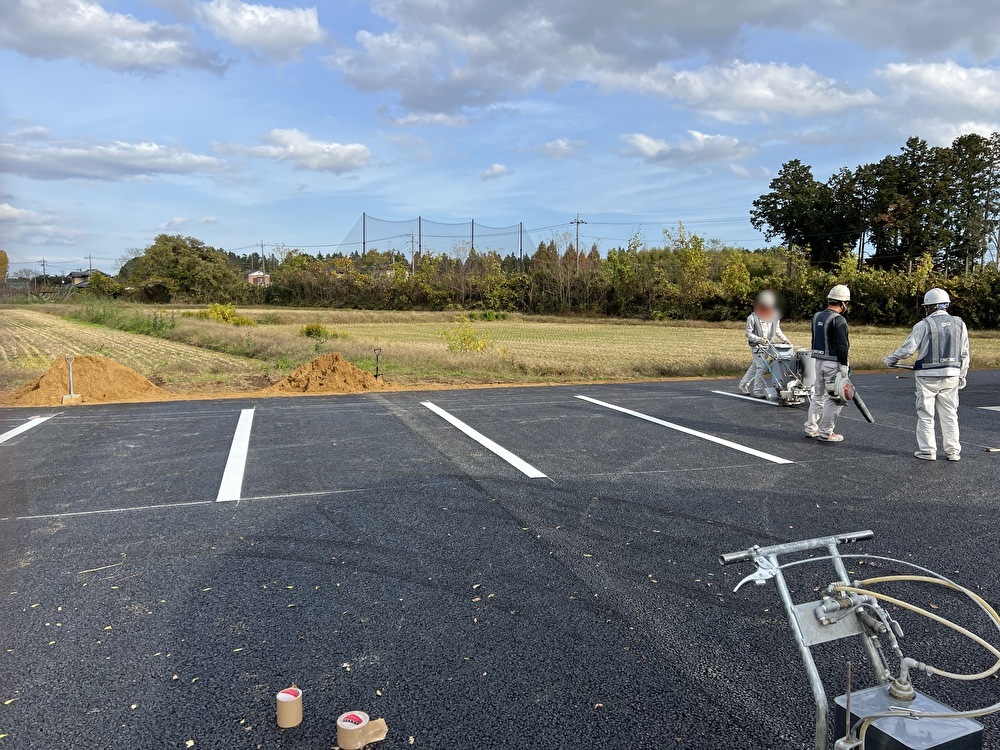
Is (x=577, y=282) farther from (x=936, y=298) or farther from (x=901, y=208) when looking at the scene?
(x=936, y=298)

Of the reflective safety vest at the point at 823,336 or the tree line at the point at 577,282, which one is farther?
the tree line at the point at 577,282

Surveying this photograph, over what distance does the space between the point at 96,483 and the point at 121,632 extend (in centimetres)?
361

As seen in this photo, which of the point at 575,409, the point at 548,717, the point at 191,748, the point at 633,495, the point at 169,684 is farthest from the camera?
the point at 575,409

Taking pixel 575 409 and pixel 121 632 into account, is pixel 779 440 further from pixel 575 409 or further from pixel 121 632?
pixel 121 632

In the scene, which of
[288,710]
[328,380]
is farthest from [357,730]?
[328,380]

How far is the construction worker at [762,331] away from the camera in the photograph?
11.8 metres

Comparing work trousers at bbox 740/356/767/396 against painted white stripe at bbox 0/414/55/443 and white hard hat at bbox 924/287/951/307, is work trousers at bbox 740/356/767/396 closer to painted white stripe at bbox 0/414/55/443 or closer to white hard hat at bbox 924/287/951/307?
white hard hat at bbox 924/287/951/307

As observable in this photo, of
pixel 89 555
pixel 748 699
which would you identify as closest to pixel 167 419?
pixel 89 555

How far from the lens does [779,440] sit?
901 centimetres

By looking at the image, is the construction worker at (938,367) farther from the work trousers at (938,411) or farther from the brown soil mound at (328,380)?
the brown soil mound at (328,380)

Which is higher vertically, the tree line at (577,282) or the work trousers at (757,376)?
the tree line at (577,282)

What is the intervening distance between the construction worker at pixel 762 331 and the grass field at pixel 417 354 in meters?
5.20

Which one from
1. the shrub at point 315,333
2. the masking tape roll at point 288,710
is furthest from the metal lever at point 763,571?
the shrub at point 315,333

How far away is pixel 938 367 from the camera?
7.71 metres
